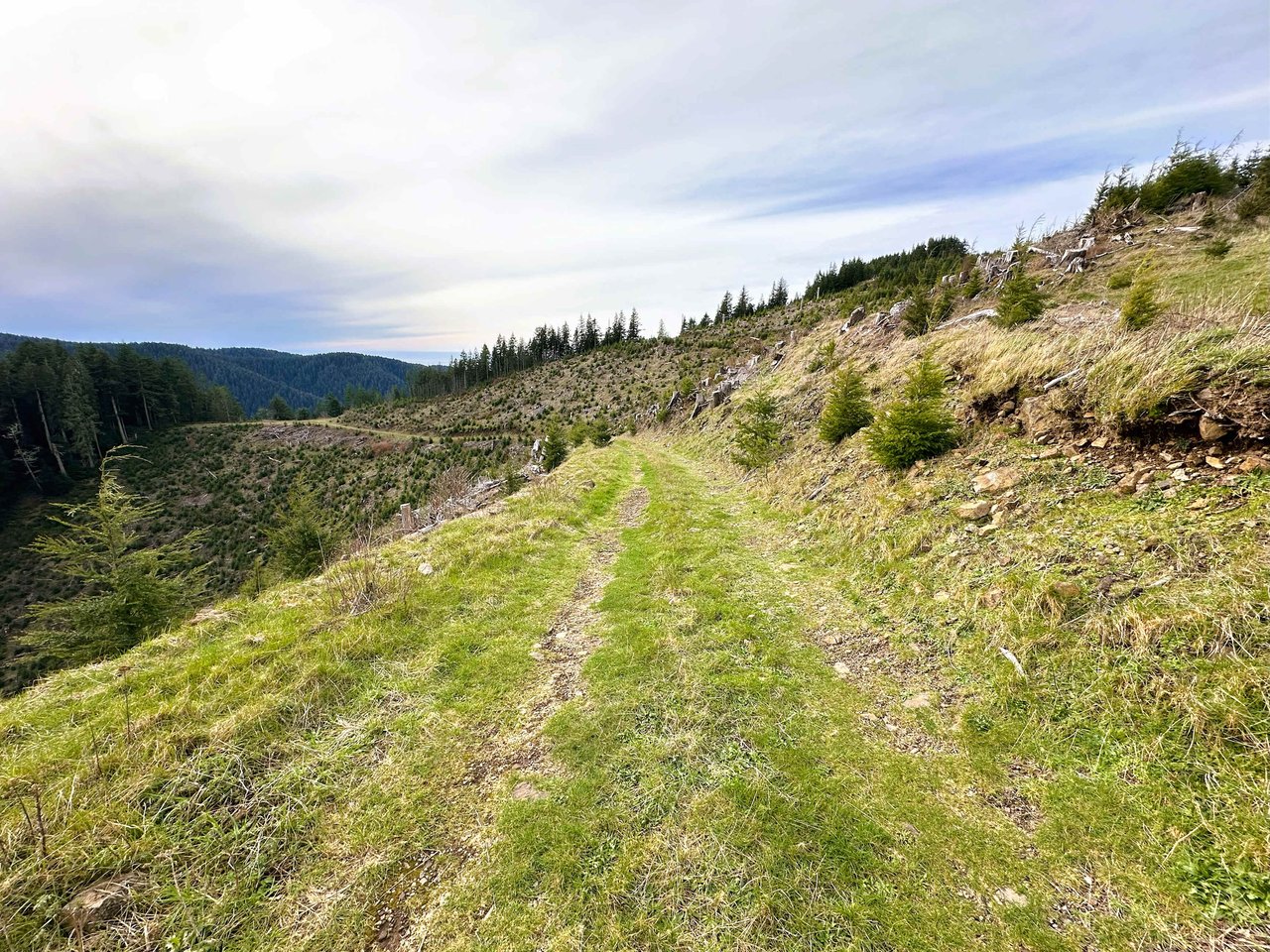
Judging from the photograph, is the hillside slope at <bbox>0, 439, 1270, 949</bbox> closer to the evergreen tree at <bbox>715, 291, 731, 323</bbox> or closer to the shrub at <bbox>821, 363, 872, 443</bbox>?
the shrub at <bbox>821, 363, 872, 443</bbox>

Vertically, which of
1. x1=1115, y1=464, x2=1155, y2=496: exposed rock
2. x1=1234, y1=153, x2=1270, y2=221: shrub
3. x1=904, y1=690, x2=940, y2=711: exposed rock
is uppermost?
x1=1234, y1=153, x2=1270, y2=221: shrub

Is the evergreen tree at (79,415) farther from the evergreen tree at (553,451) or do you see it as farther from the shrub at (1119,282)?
the shrub at (1119,282)

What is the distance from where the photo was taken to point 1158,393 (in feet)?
20.6

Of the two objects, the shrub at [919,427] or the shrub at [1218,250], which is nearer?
the shrub at [919,427]

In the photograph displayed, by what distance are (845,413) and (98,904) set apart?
15949 mm

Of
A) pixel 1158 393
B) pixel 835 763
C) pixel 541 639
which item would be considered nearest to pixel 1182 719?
pixel 835 763

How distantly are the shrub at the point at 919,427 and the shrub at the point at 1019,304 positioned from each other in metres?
6.77

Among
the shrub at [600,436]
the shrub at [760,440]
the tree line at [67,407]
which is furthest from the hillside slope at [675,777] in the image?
the tree line at [67,407]

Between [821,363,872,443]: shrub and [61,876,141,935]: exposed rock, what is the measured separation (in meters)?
15.7

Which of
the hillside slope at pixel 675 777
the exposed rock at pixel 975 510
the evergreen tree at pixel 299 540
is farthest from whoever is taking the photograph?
the evergreen tree at pixel 299 540

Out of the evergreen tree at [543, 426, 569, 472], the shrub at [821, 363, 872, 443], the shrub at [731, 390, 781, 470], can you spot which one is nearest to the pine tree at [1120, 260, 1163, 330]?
the shrub at [821, 363, 872, 443]

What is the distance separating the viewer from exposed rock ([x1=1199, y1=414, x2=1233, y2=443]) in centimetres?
570

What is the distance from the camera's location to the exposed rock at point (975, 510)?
742 centimetres

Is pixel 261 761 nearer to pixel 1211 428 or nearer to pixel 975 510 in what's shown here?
pixel 975 510
